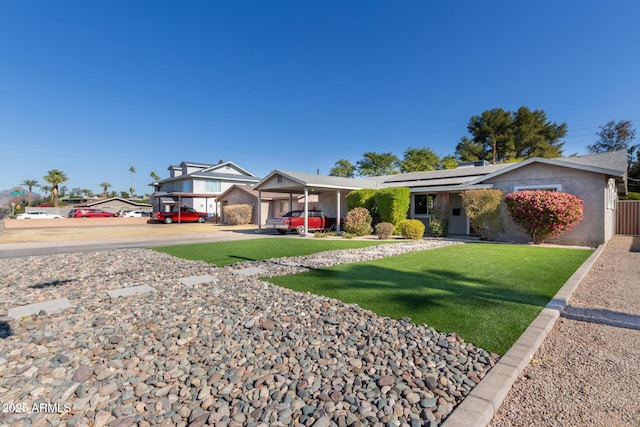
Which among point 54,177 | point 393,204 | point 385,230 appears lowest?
point 385,230

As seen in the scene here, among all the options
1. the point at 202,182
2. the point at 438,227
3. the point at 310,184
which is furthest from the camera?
the point at 202,182

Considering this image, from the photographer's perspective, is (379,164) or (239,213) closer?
(239,213)

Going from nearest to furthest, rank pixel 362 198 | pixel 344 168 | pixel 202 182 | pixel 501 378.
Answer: pixel 501 378, pixel 362 198, pixel 202 182, pixel 344 168

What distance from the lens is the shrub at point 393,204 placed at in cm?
1564

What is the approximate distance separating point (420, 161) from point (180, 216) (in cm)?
3035

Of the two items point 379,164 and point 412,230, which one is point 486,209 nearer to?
point 412,230

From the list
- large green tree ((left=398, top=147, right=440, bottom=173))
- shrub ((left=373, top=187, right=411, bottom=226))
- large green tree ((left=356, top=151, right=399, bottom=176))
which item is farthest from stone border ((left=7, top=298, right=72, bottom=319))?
large green tree ((left=356, top=151, right=399, bottom=176))

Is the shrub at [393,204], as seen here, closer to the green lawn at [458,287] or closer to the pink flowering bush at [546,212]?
the pink flowering bush at [546,212]

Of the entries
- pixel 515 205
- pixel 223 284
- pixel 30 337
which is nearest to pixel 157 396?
pixel 30 337

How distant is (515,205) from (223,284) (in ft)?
38.0

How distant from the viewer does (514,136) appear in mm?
37188

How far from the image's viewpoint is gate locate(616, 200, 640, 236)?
1633 cm

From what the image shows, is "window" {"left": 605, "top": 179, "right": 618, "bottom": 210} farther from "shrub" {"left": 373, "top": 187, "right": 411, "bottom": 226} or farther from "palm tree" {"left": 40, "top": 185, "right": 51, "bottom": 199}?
"palm tree" {"left": 40, "top": 185, "right": 51, "bottom": 199}

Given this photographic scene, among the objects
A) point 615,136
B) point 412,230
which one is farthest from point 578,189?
point 615,136
